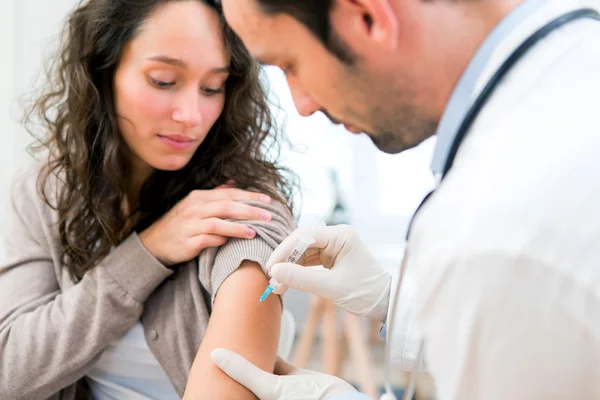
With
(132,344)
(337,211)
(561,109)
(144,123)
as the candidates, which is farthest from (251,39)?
Answer: (337,211)

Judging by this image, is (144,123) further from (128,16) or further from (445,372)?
(445,372)

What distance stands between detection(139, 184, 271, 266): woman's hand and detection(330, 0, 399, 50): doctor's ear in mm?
636

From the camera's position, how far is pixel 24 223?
1535 millimetres

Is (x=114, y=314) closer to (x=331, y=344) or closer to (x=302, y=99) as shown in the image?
(x=302, y=99)

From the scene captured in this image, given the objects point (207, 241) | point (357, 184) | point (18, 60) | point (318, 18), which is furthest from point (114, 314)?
point (357, 184)

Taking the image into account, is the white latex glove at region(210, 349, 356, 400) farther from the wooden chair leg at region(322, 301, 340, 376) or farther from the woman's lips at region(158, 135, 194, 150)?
the wooden chair leg at region(322, 301, 340, 376)

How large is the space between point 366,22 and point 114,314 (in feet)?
2.85

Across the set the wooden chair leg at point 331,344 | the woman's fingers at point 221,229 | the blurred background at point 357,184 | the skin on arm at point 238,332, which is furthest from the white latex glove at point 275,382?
the blurred background at point 357,184

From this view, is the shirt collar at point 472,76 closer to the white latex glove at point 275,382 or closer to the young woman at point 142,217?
the white latex glove at point 275,382

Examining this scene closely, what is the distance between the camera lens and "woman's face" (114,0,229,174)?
1.36m

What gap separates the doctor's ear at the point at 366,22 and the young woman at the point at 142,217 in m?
0.62

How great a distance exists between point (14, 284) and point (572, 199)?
48.7 inches

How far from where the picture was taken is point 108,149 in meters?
1.47

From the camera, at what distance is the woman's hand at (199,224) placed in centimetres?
132
